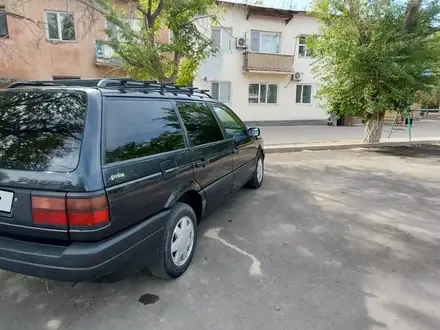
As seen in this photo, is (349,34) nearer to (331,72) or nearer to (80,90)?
(331,72)

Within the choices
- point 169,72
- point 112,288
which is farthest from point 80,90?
point 169,72

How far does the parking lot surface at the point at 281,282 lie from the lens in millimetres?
2285

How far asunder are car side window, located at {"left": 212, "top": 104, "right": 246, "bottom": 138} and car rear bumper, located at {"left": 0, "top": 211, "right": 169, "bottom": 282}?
2.29 meters

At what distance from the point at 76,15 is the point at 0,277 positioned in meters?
14.7

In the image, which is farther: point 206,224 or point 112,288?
point 206,224

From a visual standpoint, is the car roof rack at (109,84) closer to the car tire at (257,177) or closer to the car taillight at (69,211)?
the car taillight at (69,211)

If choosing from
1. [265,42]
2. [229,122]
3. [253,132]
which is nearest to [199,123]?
[229,122]

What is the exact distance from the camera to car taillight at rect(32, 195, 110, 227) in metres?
1.92

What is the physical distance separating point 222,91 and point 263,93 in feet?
8.50

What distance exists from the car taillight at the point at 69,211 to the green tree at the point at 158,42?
531 cm

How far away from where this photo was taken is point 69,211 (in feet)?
6.36

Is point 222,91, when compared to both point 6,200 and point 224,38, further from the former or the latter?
point 6,200

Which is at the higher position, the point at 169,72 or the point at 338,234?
the point at 169,72

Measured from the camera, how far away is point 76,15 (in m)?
14.1
